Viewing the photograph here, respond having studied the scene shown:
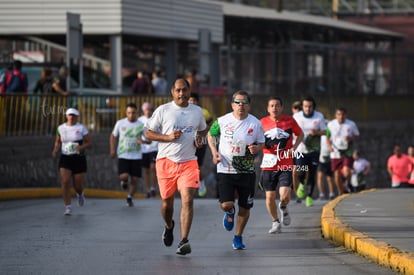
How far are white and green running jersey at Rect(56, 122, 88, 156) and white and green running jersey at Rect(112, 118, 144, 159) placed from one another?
1821 mm

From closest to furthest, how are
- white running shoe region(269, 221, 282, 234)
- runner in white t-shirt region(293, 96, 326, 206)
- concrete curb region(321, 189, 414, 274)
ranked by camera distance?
concrete curb region(321, 189, 414, 274) → white running shoe region(269, 221, 282, 234) → runner in white t-shirt region(293, 96, 326, 206)

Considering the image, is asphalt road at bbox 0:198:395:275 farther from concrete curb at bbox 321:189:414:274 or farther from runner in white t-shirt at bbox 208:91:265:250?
runner in white t-shirt at bbox 208:91:265:250

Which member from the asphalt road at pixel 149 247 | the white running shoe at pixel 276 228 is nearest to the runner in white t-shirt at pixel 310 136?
the asphalt road at pixel 149 247

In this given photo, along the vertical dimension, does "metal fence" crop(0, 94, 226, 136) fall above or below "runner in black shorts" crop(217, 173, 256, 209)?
above

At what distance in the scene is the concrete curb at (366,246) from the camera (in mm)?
10946

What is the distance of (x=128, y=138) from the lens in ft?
67.1

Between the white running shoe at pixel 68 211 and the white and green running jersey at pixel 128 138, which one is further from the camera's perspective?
the white and green running jersey at pixel 128 138

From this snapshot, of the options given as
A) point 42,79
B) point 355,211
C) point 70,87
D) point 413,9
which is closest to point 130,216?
point 355,211

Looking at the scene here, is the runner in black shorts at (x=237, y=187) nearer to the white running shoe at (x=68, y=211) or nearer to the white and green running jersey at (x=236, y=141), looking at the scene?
the white and green running jersey at (x=236, y=141)

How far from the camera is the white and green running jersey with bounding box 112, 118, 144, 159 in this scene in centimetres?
2042

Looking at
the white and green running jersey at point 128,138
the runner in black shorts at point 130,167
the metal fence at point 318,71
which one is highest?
the metal fence at point 318,71

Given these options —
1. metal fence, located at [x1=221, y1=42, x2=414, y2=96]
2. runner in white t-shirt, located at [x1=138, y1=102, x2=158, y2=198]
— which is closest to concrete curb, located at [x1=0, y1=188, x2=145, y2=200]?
runner in white t-shirt, located at [x1=138, y1=102, x2=158, y2=198]

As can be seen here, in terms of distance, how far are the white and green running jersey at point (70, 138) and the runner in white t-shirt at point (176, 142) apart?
17.9 ft

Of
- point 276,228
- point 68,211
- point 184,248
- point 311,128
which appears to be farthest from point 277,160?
point 311,128
